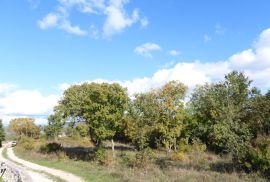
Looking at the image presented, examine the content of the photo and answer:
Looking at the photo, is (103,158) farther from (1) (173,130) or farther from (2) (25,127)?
(2) (25,127)

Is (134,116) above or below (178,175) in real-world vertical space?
above

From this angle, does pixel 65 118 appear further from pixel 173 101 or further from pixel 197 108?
pixel 197 108

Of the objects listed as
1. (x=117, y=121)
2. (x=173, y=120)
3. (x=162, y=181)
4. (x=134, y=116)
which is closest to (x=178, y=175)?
(x=162, y=181)

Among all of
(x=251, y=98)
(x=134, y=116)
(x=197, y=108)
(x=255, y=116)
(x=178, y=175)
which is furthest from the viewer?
(x=197, y=108)

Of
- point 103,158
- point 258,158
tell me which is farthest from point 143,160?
point 258,158

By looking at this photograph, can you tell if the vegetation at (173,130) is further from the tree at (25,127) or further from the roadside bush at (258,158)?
the tree at (25,127)

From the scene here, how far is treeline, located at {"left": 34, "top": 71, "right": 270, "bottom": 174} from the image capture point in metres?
39.5

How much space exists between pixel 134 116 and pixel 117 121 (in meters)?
11.5

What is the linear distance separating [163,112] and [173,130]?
8.83ft

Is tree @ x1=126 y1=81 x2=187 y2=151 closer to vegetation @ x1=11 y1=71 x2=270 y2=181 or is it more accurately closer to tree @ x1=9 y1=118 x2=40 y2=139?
vegetation @ x1=11 y1=71 x2=270 y2=181

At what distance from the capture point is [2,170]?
117 ft

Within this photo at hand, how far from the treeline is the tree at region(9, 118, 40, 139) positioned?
58.4 metres

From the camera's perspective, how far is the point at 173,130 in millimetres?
52000

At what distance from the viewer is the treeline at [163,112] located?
1554 inches
